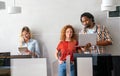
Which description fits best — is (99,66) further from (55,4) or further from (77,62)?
(55,4)

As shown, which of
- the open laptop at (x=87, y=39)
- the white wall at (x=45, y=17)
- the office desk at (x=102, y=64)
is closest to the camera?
the office desk at (x=102, y=64)

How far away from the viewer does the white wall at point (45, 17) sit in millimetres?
3262

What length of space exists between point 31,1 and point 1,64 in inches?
73.0

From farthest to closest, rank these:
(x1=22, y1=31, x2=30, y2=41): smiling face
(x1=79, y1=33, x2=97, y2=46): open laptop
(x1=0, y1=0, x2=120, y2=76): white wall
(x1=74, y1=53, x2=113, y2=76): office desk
→ 1. (x1=0, y1=0, x2=120, y2=76): white wall
2. (x1=22, y1=31, x2=30, y2=41): smiling face
3. (x1=79, y1=33, x2=97, y2=46): open laptop
4. (x1=74, y1=53, x2=113, y2=76): office desk

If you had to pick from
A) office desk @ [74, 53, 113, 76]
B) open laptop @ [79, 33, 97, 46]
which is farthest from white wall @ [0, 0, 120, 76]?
office desk @ [74, 53, 113, 76]

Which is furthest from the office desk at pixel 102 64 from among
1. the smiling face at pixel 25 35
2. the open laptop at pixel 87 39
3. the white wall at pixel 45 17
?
the white wall at pixel 45 17

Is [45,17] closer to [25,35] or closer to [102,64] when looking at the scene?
[25,35]

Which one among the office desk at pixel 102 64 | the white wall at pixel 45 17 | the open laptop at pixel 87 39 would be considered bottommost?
the office desk at pixel 102 64

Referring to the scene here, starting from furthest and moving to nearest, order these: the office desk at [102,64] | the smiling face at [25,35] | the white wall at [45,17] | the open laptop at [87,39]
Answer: the white wall at [45,17]
the smiling face at [25,35]
the open laptop at [87,39]
the office desk at [102,64]

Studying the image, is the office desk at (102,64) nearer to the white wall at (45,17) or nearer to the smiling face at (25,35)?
the smiling face at (25,35)

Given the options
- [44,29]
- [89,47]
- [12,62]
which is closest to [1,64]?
[12,62]

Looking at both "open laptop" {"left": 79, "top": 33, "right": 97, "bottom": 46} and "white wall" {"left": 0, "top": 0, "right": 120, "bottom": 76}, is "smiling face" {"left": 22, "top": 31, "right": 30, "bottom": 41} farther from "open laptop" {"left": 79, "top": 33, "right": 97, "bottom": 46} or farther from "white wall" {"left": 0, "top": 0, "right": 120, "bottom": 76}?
"open laptop" {"left": 79, "top": 33, "right": 97, "bottom": 46}

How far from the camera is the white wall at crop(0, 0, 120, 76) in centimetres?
326

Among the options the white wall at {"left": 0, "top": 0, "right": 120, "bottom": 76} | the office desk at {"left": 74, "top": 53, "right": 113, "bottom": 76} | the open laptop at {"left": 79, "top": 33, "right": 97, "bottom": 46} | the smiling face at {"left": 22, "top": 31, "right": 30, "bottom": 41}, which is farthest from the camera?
the white wall at {"left": 0, "top": 0, "right": 120, "bottom": 76}
